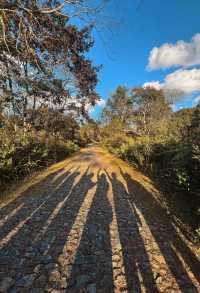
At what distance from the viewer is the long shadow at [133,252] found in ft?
12.0

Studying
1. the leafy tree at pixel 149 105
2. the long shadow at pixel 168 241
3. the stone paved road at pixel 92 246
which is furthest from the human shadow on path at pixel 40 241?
the leafy tree at pixel 149 105

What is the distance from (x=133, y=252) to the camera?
14.9ft

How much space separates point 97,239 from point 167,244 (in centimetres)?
130

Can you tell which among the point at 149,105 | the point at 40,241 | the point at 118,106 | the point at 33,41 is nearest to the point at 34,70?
the point at 33,41

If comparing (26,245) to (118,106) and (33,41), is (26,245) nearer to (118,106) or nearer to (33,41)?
(33,41)

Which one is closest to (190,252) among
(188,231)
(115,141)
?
(188,231)

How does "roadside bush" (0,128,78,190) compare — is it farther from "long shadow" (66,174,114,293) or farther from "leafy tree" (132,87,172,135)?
"leafy tree" (132,87,172,135)

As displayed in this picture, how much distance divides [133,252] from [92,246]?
712 millimetres

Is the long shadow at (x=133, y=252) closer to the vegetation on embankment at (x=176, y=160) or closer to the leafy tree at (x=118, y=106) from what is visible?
the vegetation on embankment at (x=176, y=160)

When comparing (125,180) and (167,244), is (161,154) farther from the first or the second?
(167,244)

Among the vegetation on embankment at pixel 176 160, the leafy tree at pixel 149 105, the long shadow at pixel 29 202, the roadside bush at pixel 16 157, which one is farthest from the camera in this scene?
the leafy tree at pixel 149 105

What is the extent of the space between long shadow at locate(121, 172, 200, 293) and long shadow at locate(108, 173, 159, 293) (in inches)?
13.0

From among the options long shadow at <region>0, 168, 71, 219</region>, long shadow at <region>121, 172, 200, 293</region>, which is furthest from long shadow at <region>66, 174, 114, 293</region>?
long shadow at <region>0, 168, 71, 219</region>

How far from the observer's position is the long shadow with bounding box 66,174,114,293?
140 inches
